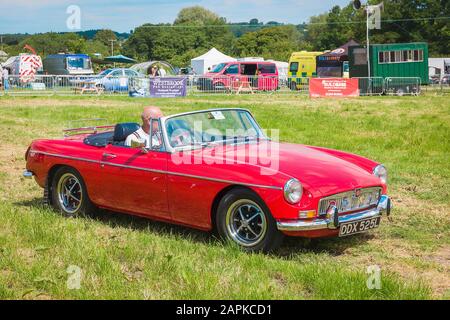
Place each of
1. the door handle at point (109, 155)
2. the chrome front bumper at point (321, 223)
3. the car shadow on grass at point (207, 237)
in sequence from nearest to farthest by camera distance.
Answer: the chrome front bumper at point (321, 223) < the car shadow on grass at point (207, 237) < the door handle at point (109, 155)

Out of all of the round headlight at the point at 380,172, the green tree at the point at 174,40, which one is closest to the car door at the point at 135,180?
the round headlight at the point at 380,172

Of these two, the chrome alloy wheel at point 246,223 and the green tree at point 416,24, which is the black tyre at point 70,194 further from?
the green tree at point 416,24

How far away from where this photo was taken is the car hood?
219 inches

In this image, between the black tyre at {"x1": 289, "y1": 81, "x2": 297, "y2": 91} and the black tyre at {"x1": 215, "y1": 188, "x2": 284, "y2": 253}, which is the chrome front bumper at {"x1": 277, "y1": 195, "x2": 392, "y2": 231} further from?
the black tyre at {"x1": 289, "y1": 81, "x2": 297, "y2": 91}

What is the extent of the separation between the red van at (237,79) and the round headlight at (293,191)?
28.6 metres

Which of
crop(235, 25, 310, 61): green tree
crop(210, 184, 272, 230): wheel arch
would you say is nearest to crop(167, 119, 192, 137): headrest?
crop(210, 184, 272, 230): wheel arch

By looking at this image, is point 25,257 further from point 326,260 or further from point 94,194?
point 326,260

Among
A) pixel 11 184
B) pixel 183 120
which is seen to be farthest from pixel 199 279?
pixel 11 184

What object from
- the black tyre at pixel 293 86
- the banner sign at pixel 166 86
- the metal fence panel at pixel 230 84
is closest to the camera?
the banner sign at pixel 166 86

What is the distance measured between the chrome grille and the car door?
1621mm

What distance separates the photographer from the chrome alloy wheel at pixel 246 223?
5.63 meters

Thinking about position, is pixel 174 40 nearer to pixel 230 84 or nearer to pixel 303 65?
pixel 303 65

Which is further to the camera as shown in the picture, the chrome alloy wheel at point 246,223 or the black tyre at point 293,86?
the black tyre at point 293,86
